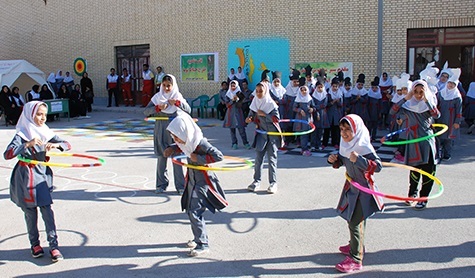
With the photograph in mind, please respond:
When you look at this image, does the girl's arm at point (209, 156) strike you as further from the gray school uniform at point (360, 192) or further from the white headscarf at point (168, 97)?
the white headscarf at point (168, 97)

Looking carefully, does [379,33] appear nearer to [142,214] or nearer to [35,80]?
[142,214]

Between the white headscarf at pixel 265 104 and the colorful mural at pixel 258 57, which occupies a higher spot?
the colorful mural at pixel 258 57

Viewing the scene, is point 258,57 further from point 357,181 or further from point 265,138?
point 357,181

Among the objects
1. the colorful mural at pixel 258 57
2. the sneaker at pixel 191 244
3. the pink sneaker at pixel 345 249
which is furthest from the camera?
the colorful mural at pixel 258 57

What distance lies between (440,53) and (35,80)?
16940 mm

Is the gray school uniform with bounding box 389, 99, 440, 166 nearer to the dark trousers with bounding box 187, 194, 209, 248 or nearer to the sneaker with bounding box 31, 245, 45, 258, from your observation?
the dark trousers with bounding box 187, 194, 209, 248

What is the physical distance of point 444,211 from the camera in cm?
703

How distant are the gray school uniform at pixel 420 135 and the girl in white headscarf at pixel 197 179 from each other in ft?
10.5

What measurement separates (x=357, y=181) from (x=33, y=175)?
3.62m

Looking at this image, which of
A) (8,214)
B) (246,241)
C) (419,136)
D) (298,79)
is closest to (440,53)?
(298,79)

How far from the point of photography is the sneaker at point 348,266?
16.5ft

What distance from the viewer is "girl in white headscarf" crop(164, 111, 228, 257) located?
539 cm

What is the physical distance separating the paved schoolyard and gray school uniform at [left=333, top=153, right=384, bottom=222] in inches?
24.9

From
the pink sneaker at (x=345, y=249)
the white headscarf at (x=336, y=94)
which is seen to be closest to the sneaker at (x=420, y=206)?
the pink sneaker at (x=345, y=249)
